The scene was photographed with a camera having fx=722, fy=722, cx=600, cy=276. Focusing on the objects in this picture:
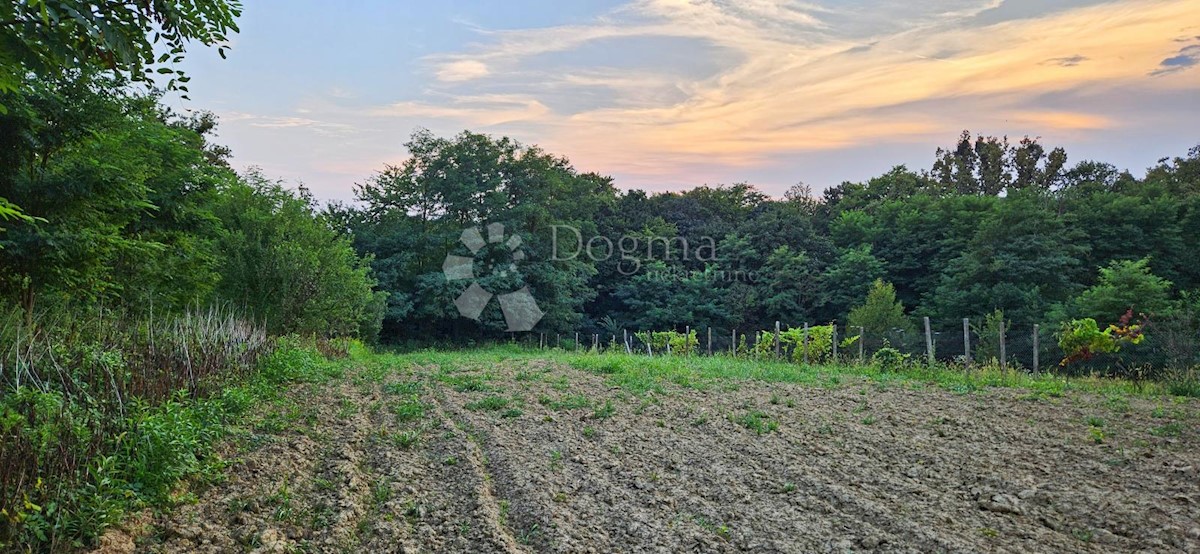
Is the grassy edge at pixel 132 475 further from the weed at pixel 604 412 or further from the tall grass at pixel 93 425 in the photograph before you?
the weed at pixel 604 412

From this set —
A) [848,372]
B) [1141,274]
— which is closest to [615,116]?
[848,372]

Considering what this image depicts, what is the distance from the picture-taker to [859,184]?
5475 cm

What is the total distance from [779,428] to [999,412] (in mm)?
3104

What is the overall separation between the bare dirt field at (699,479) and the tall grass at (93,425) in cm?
35

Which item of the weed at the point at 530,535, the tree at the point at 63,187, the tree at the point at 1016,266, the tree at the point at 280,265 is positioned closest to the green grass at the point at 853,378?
the tree at the point at 63,187

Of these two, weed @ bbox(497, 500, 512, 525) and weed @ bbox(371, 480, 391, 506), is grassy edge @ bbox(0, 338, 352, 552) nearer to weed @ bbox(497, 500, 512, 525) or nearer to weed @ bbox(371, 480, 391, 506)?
weed @ bbox(371, 480, 391, 506)

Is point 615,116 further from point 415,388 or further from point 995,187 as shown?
point 995,187

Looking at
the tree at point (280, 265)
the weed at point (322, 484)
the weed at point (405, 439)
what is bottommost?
the weed at point (405, 439)

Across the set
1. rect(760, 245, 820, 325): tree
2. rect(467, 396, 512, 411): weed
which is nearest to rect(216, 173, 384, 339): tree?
rect(467, 396, 512, 411): weed

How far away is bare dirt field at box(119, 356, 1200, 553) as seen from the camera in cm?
435

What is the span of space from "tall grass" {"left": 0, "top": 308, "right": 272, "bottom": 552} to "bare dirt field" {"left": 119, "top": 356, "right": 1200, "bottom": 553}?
0.35 meters

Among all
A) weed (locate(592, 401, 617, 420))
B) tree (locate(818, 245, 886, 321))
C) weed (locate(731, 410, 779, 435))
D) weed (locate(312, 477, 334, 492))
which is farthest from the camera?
tree (locate(818, 245, 886, 321))

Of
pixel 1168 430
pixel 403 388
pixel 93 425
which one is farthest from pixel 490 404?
pixel 1168 430

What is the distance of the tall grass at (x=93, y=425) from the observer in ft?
12.6
